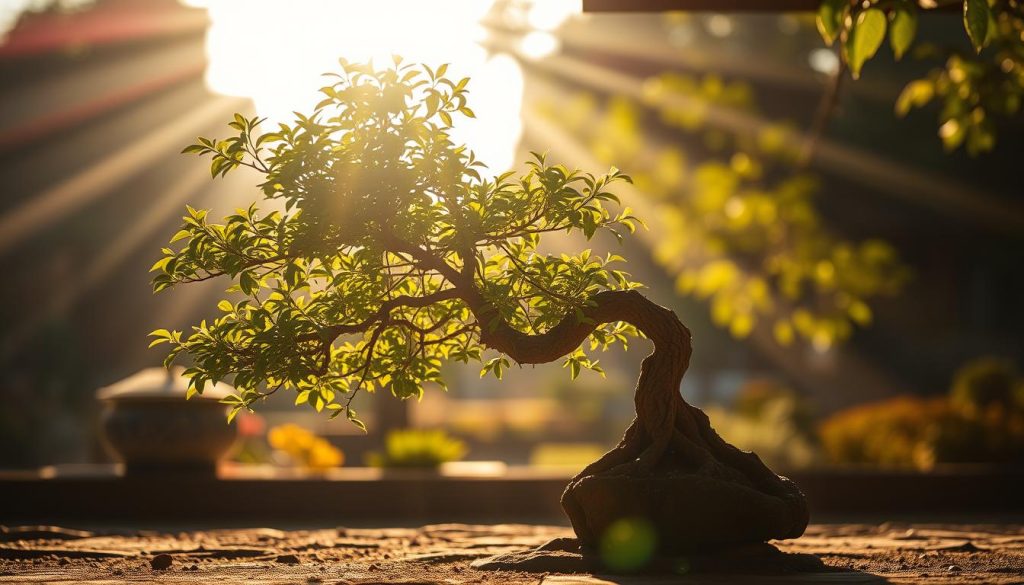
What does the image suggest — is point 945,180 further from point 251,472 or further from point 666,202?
point 251,472

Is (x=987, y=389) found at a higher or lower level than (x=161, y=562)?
higher

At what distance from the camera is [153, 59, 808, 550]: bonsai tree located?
536 cm

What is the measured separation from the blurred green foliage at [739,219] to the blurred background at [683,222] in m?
0.04

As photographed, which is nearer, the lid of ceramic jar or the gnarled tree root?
the gnarled tree root

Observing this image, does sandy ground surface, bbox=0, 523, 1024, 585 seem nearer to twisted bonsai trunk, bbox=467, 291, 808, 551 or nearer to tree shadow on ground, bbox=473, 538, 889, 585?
tree shadow on ground, bbox=473, 538, 889, 585

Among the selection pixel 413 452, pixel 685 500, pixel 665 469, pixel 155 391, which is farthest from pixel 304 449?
pixel 685 500

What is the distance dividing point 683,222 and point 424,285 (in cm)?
882

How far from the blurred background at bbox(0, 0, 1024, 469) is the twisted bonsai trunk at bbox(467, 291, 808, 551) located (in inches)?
249

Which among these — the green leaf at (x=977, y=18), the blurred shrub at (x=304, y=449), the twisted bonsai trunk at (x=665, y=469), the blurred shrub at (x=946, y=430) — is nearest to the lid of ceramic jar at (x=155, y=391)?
the blurred shrub at (x=304, y=449)

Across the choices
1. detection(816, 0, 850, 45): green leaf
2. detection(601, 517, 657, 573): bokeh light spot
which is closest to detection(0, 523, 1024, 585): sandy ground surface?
detection(601, 517, 657, 573): bokeh light spot

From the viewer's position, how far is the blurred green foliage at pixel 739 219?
12867 millimetres

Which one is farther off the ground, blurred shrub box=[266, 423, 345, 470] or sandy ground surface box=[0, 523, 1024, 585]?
blurred shrub box=[266, 423, 345, 470]

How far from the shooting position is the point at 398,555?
6.71 meters

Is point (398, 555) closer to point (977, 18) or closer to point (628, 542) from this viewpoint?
point (628, 542)
